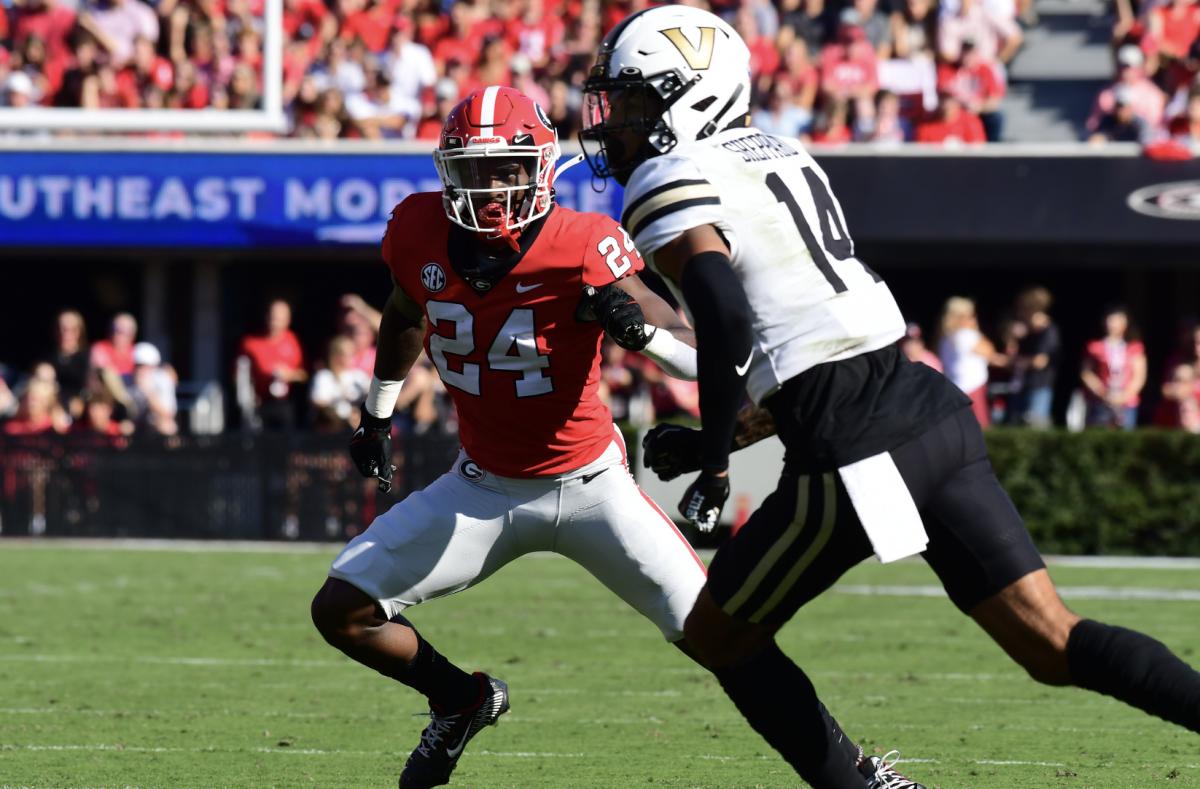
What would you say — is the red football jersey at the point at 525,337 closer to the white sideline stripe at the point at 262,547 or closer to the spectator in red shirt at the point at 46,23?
the white sideline stripe at the point at 262,547

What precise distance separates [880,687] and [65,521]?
25.5ft

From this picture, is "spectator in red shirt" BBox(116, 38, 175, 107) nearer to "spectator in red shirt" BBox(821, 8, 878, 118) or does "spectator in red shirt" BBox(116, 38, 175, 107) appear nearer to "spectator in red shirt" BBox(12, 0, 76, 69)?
"spectator in red shirt" BBox(12, 0, 76, 69)

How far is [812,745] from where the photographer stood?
3.98 meters

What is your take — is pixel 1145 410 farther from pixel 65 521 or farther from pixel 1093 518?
pixel 65 521

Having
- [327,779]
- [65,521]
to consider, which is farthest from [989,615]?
[65,521]

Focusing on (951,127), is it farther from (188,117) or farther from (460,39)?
(188,117)

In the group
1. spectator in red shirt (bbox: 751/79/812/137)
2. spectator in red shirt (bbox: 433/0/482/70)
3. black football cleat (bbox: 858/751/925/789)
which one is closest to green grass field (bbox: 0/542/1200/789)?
black football cleat (bbox: 858/751/925/789)

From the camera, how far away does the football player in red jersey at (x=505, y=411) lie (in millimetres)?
4676

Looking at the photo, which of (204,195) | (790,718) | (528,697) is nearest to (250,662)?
(528,697)

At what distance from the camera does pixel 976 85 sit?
14578 millimetres

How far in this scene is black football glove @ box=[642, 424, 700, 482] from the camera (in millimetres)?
4027

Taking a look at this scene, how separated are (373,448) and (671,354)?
0.96m

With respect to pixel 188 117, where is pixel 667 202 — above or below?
above

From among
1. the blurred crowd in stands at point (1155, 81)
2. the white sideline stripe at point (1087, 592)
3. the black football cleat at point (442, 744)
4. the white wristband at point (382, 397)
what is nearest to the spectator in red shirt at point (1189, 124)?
the blurred crowd in stands at point (1155, 81)
